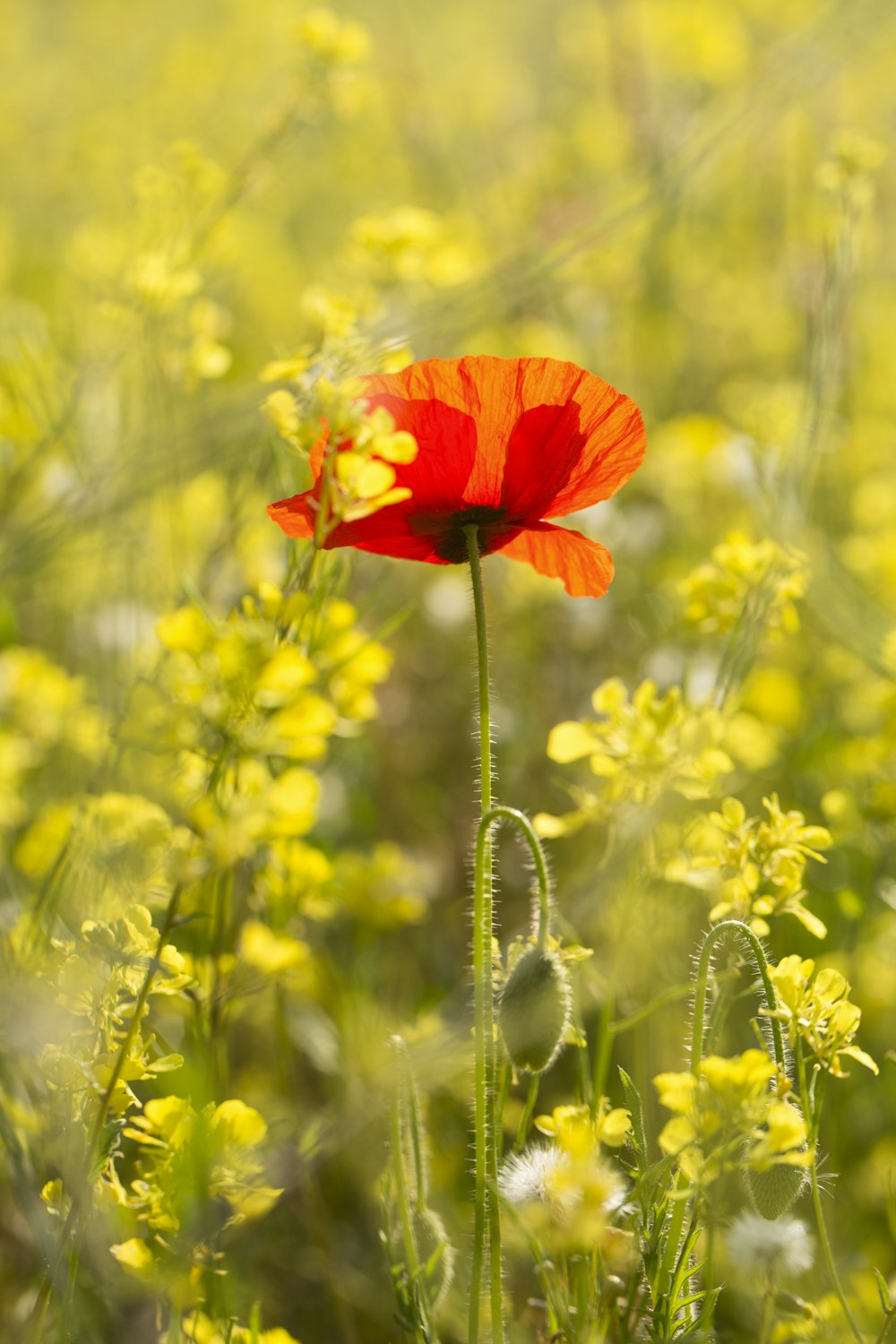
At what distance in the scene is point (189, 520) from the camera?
7.76ft

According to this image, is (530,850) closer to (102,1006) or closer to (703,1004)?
(703,1004)

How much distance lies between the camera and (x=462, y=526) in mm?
1007

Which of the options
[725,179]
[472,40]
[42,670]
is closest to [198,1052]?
[42,670]

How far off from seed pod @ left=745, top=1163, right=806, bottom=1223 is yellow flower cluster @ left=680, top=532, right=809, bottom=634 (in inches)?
20.4

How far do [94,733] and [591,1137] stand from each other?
118 cm

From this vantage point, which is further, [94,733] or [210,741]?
[94,733]

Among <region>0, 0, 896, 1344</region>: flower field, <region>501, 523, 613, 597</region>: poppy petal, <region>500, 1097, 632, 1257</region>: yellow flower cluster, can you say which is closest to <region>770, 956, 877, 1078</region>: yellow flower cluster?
<region>0, 0, 896, 1344</region>: flower field

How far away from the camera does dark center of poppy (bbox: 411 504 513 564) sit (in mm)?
995

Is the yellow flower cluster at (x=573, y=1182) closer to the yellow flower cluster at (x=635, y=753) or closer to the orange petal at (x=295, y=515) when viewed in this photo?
the yellow flower cluster at (x=635, y=753)

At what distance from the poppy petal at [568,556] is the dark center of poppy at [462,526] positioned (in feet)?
0.11

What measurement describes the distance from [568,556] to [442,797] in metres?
1.55

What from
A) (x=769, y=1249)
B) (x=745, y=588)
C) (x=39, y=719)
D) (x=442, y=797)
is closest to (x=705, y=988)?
(x=769, y=1249)

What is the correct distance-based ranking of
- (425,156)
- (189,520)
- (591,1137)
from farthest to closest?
1. (425,156)
2. (189,520)
3. (591,1137)

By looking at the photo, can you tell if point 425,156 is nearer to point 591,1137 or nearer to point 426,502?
point 426,502
